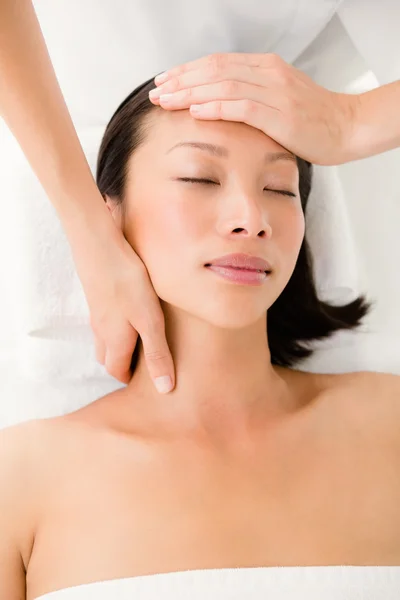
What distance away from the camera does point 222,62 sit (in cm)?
135

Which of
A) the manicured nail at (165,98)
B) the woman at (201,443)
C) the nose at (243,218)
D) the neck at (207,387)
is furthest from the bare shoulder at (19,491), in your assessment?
the manicured nail at (165,98)

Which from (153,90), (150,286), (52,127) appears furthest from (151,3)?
(150,286)

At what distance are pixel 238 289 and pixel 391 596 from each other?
0.56 m

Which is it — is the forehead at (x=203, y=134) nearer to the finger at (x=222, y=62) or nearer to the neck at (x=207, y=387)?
the finger at (x=222, y=62)

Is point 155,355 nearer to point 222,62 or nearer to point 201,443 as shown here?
point 201,443

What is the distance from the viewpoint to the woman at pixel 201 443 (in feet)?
4.00

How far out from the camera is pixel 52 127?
1309 millimetres

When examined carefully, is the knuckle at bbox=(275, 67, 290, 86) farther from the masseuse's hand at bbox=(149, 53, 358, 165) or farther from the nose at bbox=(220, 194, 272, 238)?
the nose at bbox=(220, 194, 272, 238)

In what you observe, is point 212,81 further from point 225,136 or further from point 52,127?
point 52,127

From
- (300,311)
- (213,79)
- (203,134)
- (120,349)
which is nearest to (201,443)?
(120,349)

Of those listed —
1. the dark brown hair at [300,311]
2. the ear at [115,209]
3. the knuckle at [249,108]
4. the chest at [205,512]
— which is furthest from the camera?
the dark brown hair at [300,311]

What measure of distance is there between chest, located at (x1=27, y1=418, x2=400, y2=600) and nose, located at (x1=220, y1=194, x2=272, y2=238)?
1.35 ft

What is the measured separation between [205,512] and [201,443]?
146 mm

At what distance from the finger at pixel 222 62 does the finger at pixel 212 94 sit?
44 millimetres
